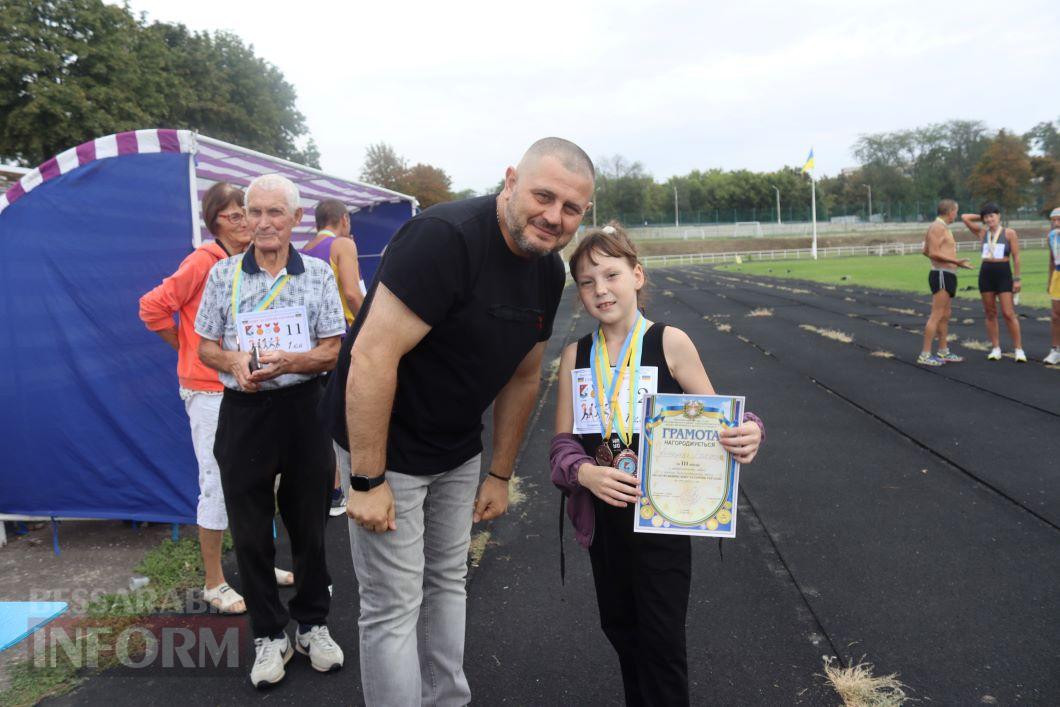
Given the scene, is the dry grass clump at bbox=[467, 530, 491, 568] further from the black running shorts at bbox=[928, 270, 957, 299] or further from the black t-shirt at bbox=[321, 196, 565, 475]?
the black running shorts at bbox=[928, 270, 957, 299]

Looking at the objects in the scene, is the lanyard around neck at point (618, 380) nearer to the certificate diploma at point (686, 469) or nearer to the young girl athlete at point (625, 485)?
the young girl athlete at point (625, 485)

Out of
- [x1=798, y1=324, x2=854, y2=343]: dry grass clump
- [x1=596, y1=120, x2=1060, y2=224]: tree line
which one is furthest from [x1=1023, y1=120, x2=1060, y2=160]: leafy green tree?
[x1=798, y1=324, x2=854, y2=343]: dry grass clump

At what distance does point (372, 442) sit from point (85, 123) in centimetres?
3072

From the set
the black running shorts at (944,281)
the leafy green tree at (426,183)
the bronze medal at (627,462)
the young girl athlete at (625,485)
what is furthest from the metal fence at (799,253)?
the bronze medal at (627,462)

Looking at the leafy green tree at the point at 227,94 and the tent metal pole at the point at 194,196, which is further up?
the leafy green tree at the point at 227,94

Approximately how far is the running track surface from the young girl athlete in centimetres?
67

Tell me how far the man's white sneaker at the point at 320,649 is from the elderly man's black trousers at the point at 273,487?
6cm

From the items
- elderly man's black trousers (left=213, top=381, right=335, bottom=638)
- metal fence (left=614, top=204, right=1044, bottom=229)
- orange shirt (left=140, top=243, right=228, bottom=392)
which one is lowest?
elderly man's black trousers (left=213, top=381, right=335, bottom=638)

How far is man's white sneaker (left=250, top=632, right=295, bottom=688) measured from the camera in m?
2.99

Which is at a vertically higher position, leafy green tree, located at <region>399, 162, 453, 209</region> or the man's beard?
leafy green tree, located at <region>399, 162, 453, 209</region>

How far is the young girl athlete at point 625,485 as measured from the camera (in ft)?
7.30

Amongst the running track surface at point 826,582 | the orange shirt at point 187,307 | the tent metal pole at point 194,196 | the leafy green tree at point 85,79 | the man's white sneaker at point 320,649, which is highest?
the leafy green tree at point 85,79

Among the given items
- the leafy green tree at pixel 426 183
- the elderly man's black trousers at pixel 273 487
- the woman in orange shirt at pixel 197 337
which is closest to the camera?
the elderly man's black trousers at pixel 273 487

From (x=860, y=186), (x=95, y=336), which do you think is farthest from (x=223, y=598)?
(x=860, y=186)
